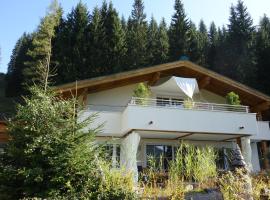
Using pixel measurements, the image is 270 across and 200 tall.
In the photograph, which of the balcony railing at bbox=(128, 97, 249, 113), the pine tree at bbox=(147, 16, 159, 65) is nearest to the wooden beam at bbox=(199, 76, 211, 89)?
the balcony railing at bbox=(128, 97, 249, 113)

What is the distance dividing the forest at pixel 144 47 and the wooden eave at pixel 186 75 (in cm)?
1129

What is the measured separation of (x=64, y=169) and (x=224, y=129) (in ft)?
35.7

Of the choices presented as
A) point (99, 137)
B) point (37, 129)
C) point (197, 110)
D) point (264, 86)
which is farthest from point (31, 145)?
point (264, 86)

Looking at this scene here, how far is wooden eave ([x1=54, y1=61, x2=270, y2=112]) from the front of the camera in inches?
693

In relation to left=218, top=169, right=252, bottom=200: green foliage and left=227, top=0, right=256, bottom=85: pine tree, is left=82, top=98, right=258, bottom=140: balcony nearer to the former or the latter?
left=218, top=169, right=252, bottom=200: green foliage

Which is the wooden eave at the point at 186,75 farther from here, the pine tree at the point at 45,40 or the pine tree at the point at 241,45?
the pine tree at the point at 241,45

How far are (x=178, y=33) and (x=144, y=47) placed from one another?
469 cm

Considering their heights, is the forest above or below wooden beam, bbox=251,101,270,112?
above

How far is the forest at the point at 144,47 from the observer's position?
3375 cm

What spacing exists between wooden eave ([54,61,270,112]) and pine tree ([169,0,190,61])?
53.2 feet

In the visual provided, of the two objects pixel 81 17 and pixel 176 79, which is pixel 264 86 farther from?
pixel 81 17

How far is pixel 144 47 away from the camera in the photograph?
38.4 m

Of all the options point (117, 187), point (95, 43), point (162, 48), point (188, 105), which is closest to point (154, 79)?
point (188, 105)

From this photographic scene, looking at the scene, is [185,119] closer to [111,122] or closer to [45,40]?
[111,122]
